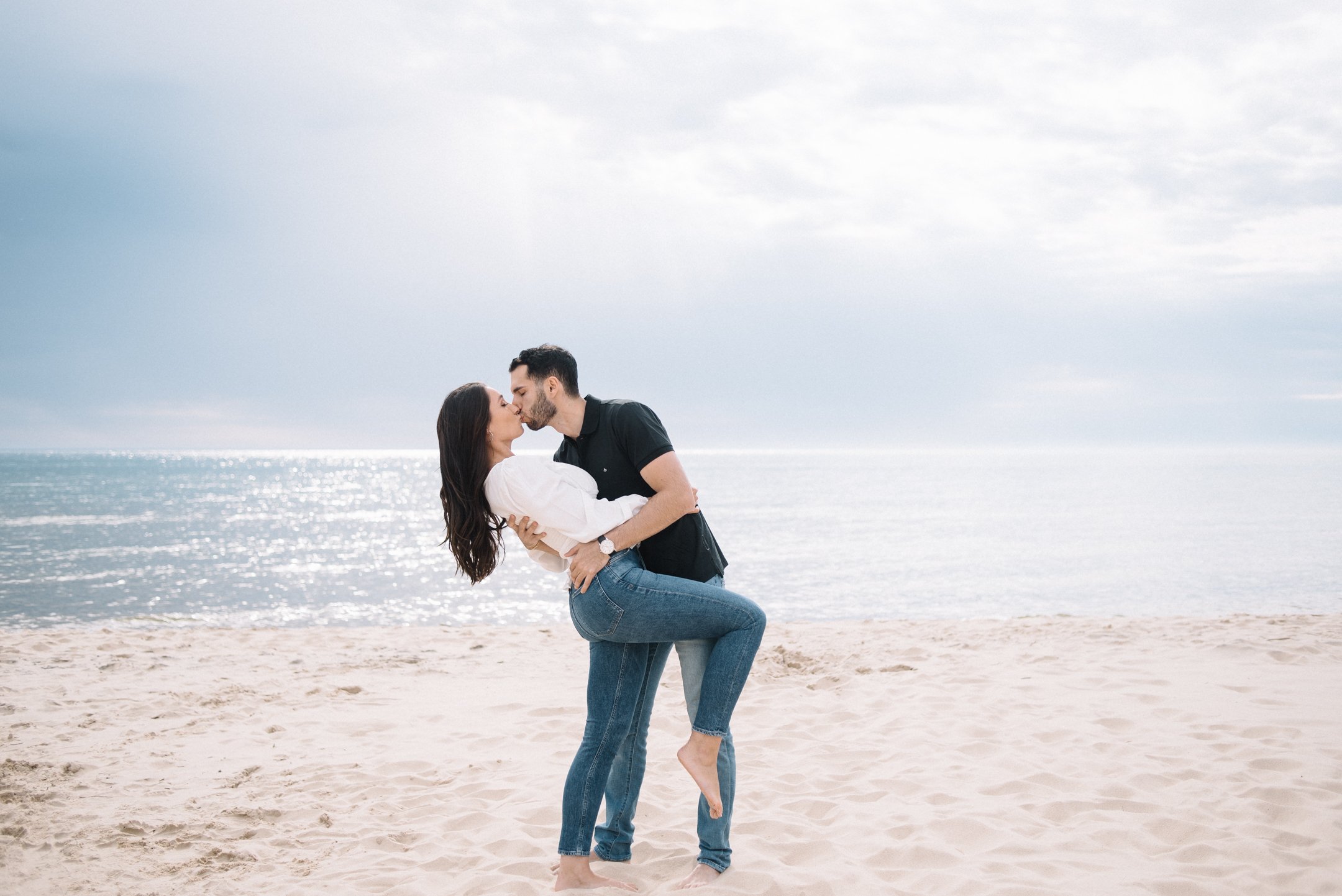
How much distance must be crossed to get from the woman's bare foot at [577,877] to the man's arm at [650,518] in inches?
49.3

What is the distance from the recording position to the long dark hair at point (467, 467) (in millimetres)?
3092

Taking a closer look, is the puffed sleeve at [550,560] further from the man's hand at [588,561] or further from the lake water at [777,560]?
the lake water at [777,560]

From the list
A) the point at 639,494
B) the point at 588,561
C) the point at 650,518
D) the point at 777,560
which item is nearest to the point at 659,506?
the point at 650,518

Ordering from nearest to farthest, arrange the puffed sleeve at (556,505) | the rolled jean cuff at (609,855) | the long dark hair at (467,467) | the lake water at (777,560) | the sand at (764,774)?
1. the puffed sleeve at (556,505)
2. the long dark hair at (467,467)
3. the sand at (764,774)
4. the rolled jean cuff at (609,855)
5. the lake water at (777,560)

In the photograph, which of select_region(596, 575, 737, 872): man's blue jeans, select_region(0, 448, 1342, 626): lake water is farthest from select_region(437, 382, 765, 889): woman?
select_region(0, 448, 1342, 626): lake water

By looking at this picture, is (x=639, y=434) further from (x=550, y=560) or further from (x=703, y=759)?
(x=703, y=759)

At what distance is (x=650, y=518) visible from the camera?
306 centimetres

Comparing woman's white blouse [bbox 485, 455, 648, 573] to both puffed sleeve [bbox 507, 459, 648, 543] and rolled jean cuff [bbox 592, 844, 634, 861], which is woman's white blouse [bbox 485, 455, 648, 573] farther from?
rolled jean cuff [bbox 592, 844, 634, 861]

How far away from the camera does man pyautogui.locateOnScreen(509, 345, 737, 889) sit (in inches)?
121

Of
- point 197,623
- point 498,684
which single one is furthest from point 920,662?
point 197,623

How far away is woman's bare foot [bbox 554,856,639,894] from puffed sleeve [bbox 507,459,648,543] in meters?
1.47

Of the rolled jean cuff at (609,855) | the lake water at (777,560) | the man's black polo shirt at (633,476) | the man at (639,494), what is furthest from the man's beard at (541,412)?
the lake water at (777,560)

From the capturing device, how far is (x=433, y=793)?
15.7ft

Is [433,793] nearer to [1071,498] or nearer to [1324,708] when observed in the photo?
[1324,708]
